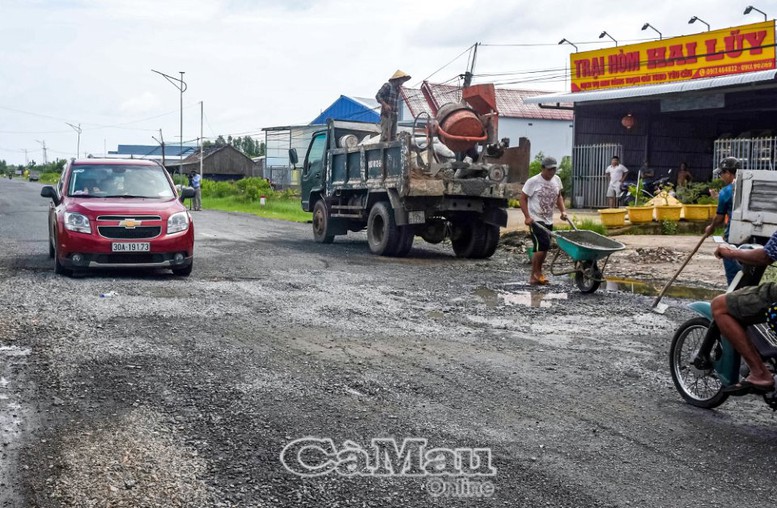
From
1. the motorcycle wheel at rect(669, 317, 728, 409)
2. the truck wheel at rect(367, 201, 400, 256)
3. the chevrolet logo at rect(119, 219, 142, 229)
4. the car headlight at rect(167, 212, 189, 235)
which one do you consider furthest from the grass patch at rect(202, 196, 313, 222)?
the motorcycle wheel at rect(669, 317, 728, 409)

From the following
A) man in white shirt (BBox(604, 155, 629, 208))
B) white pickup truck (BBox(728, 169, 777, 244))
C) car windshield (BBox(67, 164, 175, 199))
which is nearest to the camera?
white pickup truck (BBox(728, 169, 777, 244))

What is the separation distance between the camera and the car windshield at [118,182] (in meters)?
12.4

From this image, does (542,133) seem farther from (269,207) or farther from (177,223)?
(177,223)

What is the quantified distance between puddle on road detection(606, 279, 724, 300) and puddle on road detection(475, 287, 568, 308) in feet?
4.31

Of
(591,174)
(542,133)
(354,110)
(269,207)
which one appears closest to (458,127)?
(591,174)

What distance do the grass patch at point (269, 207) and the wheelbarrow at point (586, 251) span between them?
17.7 metres

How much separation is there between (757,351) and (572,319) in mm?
3864

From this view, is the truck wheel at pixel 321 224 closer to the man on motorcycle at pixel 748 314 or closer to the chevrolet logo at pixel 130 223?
the chevrolet logo at pixel 130 223

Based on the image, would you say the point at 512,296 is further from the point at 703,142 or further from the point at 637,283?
the point at 703,142

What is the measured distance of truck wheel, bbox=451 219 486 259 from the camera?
1556 centimetres

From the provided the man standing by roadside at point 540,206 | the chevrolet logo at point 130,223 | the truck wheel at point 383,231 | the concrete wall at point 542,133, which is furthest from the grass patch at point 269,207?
the man standing by roadside at point 540,206

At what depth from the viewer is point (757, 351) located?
5.24 m

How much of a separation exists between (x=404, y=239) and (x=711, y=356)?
10088 mm

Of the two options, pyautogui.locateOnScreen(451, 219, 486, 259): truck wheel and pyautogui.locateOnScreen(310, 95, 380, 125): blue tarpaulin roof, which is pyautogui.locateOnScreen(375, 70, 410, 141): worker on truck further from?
pyautogui.locateOnScreen(310, 95, 380, 125): blue tarpaulin roof
